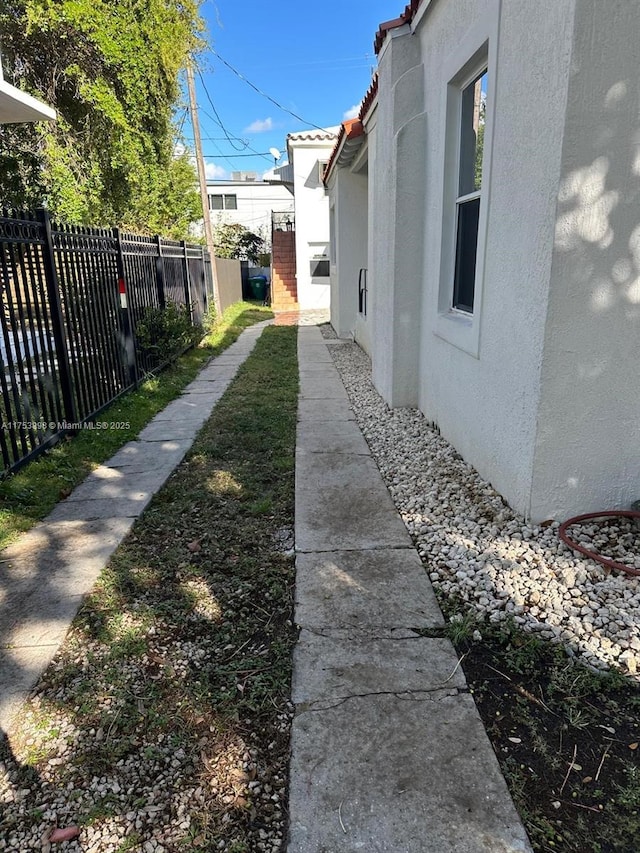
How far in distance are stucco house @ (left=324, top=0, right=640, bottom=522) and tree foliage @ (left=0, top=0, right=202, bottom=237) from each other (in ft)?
36.4

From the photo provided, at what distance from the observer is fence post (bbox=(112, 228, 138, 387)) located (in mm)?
6980

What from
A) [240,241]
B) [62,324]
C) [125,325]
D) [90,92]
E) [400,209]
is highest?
[90,92]

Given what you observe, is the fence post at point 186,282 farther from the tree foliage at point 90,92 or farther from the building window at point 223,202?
the building window at point 223,202

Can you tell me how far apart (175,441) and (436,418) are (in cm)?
269

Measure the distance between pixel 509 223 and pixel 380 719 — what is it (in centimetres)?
293

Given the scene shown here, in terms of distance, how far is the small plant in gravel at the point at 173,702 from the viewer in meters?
1.73

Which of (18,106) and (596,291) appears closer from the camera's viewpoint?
(596,291)

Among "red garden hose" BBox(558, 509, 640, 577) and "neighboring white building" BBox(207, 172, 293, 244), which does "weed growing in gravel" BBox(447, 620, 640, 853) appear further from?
"neighboring white building" BBox(207, 172, 293, 244)

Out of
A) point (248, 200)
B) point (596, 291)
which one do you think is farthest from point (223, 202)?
point (596, 291)

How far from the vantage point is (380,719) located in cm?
205

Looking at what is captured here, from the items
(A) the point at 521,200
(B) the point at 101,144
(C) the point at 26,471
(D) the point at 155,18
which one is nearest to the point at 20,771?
(C) the point at 26,471

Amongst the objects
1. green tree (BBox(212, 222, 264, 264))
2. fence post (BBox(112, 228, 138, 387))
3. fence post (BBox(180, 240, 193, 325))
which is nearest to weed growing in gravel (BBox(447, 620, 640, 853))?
fence post (BBox(112, 228, 138, 387))

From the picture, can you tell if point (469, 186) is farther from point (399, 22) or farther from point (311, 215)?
point (311, 215)

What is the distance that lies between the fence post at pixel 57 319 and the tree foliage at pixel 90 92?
9.81 m
